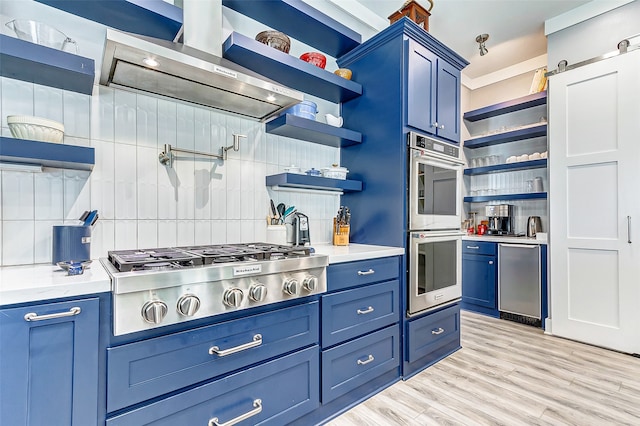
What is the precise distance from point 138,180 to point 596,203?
11.8ft

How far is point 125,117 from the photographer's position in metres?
1.67

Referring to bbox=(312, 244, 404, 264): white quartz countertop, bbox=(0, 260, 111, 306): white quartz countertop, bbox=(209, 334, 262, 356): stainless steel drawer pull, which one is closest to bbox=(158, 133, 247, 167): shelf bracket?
bbox=(0, 260, 111, 306): white quartz countertop

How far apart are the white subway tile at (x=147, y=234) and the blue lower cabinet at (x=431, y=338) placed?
1.72 metres

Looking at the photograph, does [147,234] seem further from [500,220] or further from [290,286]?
[500,220]

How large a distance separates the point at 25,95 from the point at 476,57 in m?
4.20

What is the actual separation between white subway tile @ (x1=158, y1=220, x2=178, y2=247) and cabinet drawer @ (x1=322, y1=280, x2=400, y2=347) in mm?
936

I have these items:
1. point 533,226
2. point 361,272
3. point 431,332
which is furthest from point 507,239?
point 361,272

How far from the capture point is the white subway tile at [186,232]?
1822 mm

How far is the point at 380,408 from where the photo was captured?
71.8 inches

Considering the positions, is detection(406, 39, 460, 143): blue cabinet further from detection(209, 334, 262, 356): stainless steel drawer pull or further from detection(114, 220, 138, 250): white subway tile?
detection(114, 220, 138, 250): white subway tile

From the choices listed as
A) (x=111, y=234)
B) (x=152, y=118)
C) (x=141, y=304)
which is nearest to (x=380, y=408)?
(x=141, y=304)

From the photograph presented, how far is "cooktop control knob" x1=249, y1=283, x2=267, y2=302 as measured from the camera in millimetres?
1312

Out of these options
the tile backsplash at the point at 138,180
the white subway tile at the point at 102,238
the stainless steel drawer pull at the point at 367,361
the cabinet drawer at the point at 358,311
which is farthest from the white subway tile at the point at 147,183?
the stainless steel drawer pull at the point at 367,361

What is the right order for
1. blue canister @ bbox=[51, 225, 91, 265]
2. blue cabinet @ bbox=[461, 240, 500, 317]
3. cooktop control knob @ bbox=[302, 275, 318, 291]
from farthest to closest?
→ blue cabinet @ bbox=[461, 240, 500, 317] < cooktop control knob @ bbox=[302, 275, 318, 291] < blue canister @ bbox=[51, 225, 91, 265]
